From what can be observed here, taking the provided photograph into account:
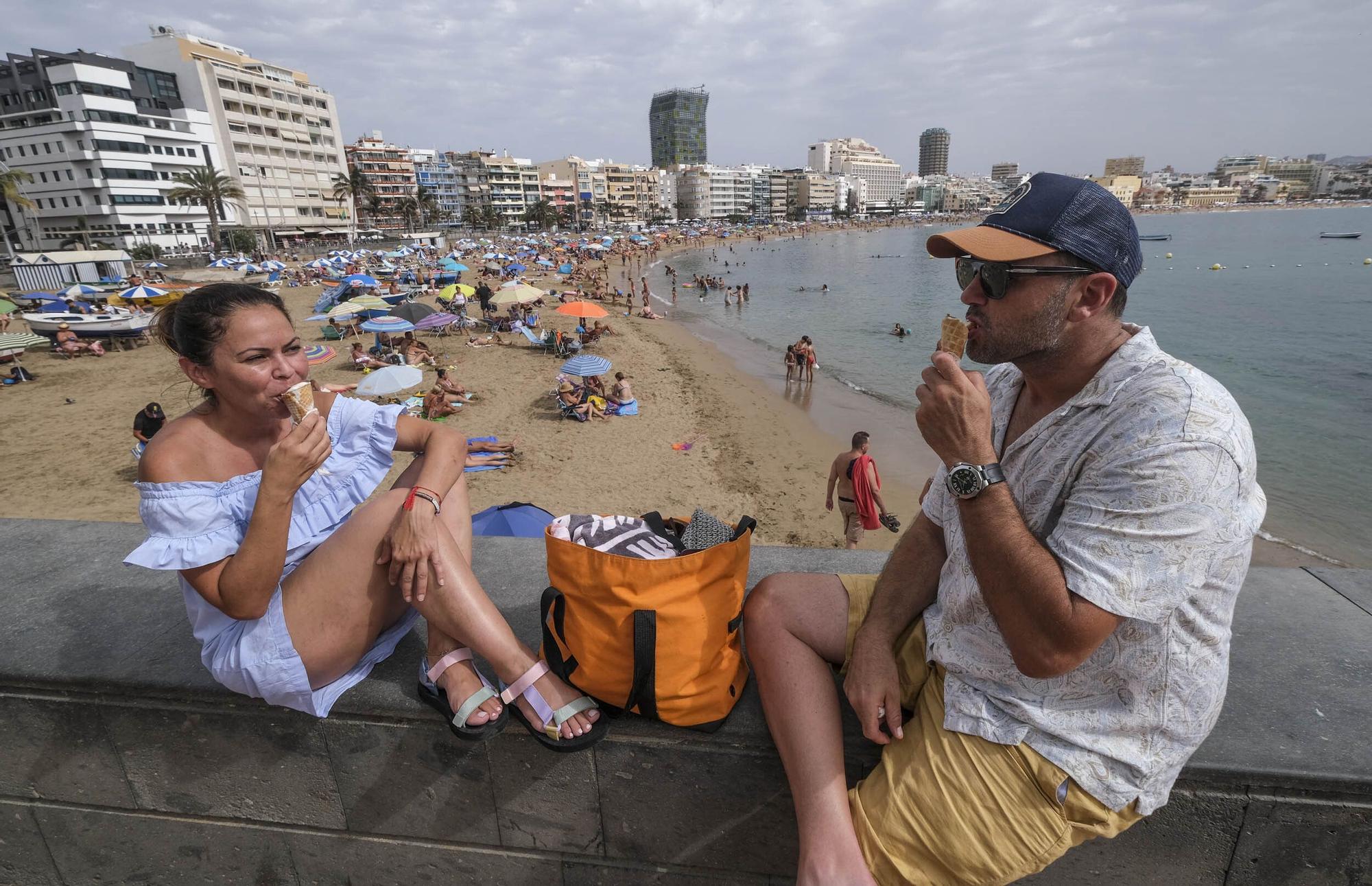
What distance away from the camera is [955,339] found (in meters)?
1.76

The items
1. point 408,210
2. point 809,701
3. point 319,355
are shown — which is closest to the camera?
point 809,701

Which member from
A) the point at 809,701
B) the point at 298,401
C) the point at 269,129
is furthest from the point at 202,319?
the point at 269,129

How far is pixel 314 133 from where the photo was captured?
69.8m

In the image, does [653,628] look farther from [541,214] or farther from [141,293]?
[541,214]

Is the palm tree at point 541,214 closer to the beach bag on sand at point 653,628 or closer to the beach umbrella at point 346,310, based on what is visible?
the beach umbrella at point 346,310

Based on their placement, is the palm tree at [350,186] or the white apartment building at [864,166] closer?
the palm tree at [350,186]

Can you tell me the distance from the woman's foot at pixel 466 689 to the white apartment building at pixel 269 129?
6981 centimetres

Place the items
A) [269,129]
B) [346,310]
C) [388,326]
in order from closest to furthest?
[388,326] → [346,310] → [269,129]

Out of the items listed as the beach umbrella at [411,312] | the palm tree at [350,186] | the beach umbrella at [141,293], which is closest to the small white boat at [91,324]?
the beach umbrella at [141,293]

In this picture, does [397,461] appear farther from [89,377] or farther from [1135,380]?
[89,377]

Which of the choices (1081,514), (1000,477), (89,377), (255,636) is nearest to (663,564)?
(1000,477)

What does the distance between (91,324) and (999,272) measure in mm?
26225

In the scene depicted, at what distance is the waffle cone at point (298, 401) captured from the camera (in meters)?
1.85

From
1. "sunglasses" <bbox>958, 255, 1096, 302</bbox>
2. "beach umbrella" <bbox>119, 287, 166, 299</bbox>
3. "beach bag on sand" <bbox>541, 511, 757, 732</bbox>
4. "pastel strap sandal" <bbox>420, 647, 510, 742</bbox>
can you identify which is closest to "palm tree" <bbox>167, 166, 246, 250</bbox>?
"beach umbrella" <bbox>119, 287, 166, 299</bbox>
